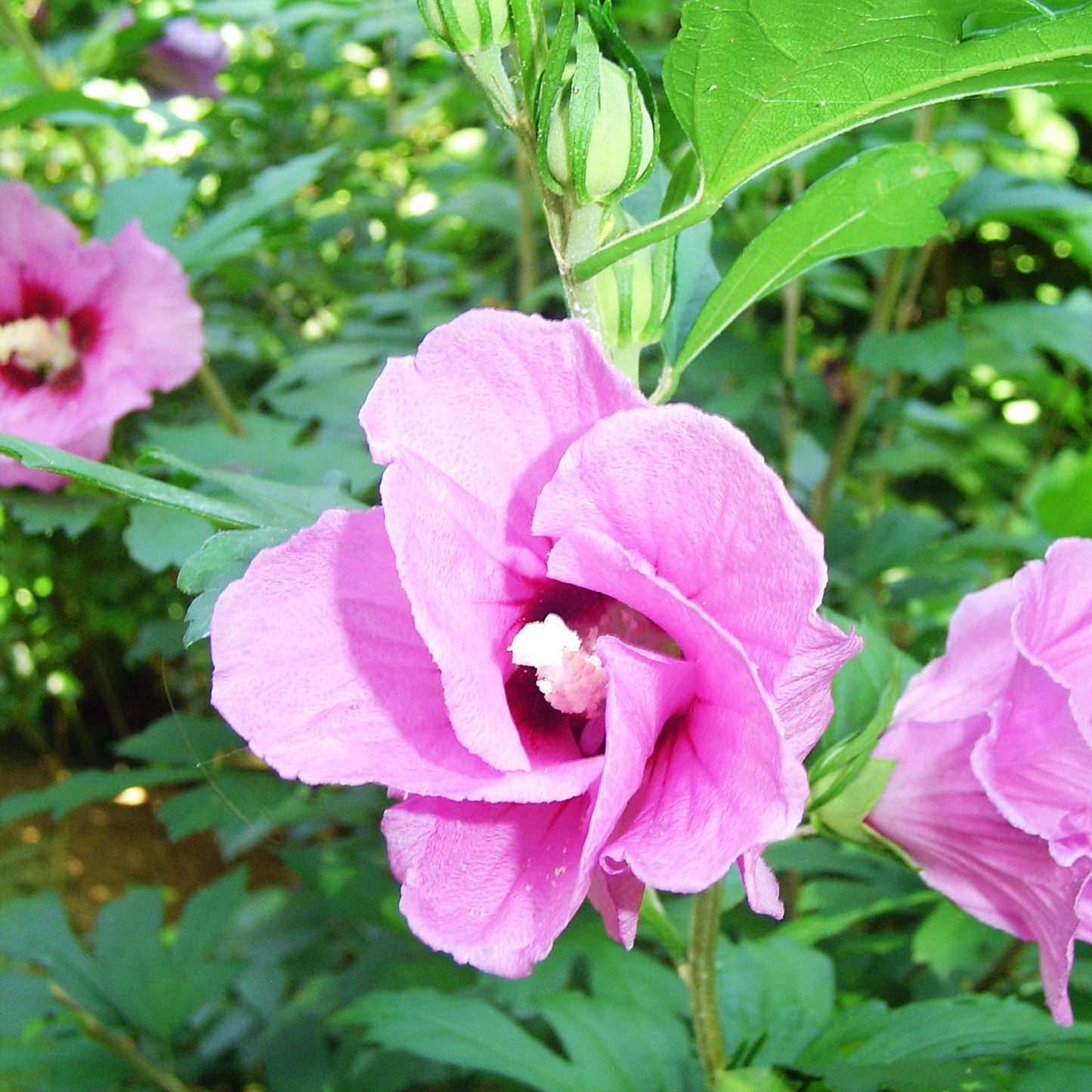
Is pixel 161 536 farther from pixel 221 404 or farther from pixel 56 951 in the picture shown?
pixel 56 951

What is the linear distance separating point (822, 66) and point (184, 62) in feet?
5.70

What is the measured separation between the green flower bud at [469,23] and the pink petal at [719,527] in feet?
0.66

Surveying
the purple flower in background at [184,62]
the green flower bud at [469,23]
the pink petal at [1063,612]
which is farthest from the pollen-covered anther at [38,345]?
the purple flower in background at [184,62]

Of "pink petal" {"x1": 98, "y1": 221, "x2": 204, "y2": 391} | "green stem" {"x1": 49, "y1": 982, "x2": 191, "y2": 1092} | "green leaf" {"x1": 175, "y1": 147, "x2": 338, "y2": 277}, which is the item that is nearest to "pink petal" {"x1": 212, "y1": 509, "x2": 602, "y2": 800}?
"pink petal" {"x1": 98, "y1": 221, "x2": 204, "y2": 391}

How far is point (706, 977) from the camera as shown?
61 centimetres

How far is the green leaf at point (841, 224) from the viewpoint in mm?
522

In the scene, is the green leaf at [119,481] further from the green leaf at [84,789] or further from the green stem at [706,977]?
the green leaf at [84,789]

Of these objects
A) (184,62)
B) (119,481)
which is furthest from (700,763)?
(184,62)

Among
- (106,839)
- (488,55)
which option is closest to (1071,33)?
(488,55)

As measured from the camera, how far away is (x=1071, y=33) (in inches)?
16.0

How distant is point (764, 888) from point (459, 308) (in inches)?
58.8

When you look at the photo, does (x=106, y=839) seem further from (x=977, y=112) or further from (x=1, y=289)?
(x=977, y=112)

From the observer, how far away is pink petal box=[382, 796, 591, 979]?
15.4 inches

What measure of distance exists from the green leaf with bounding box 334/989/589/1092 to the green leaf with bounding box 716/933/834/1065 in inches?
4.9
